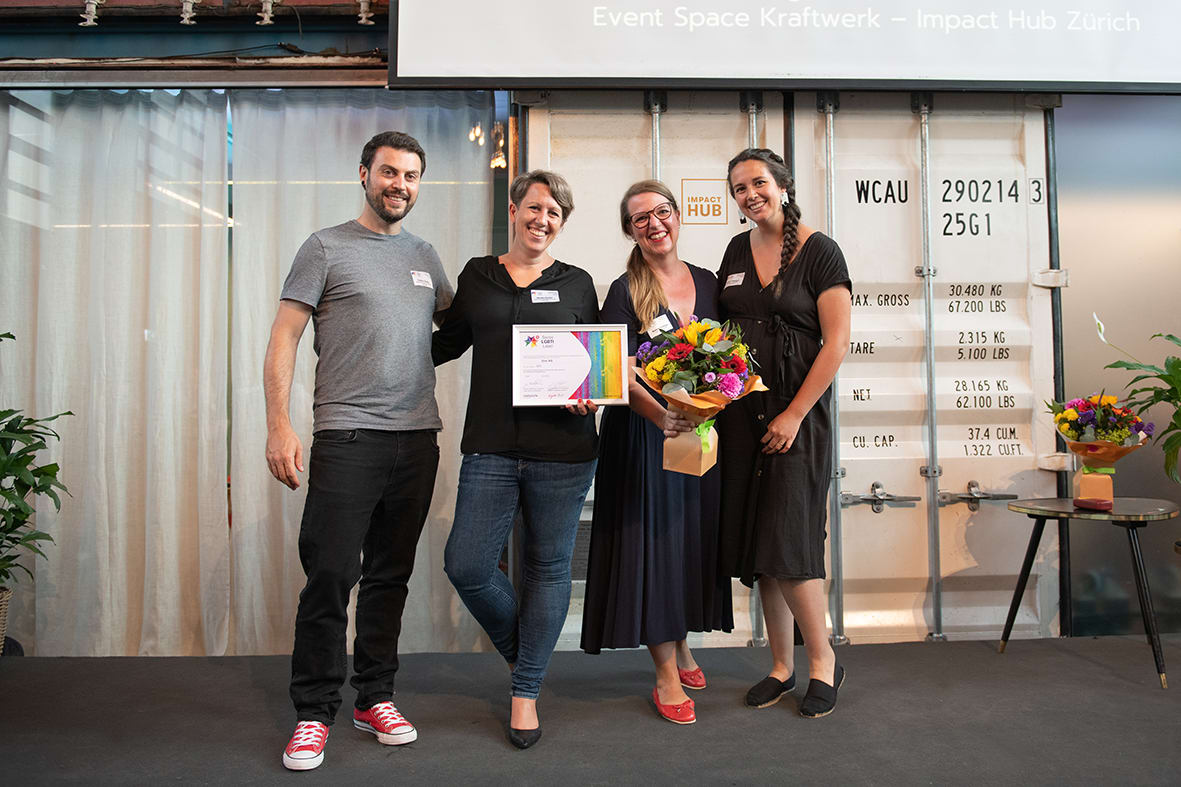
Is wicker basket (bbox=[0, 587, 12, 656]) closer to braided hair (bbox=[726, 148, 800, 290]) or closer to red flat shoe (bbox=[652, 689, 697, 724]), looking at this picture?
red flat shoe (bbox=[652, 689, 697, 724])

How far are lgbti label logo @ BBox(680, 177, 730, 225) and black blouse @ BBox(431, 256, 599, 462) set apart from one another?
1297 millimetres

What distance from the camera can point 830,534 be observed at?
357 cm

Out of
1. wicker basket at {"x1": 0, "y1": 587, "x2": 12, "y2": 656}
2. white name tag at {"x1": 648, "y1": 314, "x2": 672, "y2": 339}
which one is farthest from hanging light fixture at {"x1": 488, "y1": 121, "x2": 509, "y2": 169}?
wicker basket at {"x1": 0, "y1": 587, "x2": 12, "y2": 656}

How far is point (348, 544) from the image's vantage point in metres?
2.25

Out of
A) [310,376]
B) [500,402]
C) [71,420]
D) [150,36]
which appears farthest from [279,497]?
[150,36]

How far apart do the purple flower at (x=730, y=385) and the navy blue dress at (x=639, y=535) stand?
35cm

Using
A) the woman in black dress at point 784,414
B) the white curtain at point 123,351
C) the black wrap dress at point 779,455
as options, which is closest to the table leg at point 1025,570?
the woman in black dress at point 784,414

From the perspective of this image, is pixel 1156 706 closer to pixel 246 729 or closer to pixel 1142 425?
pixel 1142 425

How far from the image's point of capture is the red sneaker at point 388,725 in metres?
2.34

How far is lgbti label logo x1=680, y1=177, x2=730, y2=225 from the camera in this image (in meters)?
3.57

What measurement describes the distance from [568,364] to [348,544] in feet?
2.65

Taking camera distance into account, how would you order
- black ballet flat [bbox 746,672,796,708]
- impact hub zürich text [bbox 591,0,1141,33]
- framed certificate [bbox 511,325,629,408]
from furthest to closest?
1. impact hub zürich text [bbox 591,0,1141,33]
2. black ballet flat [bbox 746,672,796,708]
3. framed certificate [bbox 511,325,629,408]

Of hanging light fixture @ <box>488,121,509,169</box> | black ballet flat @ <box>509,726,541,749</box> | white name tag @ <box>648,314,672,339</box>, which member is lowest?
black ballet flat @ <box>509,726,541,749</box>

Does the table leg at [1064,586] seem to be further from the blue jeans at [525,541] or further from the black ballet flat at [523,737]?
the black ballet flat at [523,737]
